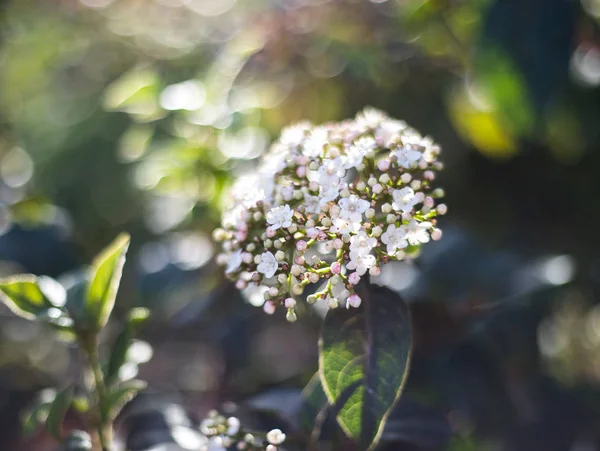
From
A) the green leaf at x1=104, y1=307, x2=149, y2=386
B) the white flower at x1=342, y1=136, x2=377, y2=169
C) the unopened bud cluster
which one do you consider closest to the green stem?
the green leaf at x1=104, y1=307, x2=149, y2=386

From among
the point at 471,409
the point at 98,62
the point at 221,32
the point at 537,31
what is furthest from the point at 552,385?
the point at 98,62

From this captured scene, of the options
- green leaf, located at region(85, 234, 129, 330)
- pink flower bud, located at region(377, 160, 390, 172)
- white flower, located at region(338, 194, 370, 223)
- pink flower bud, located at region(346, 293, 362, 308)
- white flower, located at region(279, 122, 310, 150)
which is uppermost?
pink flower bud, located at region(377, 160, 390, 172)

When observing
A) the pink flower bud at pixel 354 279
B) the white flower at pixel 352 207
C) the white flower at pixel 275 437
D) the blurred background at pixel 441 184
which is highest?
the white flower at pixel 352 207

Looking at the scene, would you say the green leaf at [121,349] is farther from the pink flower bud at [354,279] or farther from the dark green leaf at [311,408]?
the pink flower bud at [354,279]

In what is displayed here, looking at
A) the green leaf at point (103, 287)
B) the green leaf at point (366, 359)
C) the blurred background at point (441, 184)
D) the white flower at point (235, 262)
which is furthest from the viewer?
the blurred background at point (441, 184)

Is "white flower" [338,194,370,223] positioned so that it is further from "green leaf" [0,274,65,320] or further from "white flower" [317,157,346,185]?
"green leaf" [0,274,65,320]

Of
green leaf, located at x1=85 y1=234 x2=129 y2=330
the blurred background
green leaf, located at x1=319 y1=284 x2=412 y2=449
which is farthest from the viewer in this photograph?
the blurred background

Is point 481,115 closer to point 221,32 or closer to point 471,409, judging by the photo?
point 471,409

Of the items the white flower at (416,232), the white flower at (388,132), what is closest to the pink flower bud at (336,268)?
the white flower at (416,232)
